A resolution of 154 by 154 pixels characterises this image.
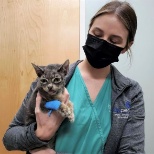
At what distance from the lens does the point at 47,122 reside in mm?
1101

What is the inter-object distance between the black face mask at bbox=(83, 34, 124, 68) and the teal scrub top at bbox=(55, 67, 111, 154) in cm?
15

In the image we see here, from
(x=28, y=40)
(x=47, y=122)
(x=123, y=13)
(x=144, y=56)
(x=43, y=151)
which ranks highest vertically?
(x=123, y=13)

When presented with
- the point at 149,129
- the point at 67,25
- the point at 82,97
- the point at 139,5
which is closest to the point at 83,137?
the point at 82,97

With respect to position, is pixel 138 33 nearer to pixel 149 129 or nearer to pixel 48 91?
pixel 149 129

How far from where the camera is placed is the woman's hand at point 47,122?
3.53ft

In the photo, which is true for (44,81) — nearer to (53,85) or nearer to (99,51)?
(53,85)

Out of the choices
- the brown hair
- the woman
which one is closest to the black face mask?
the woman

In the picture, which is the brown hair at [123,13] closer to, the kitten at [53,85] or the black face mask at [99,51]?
the black face mask at [99,51]

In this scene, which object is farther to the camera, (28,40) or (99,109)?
(28,40)

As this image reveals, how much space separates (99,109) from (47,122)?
25cm

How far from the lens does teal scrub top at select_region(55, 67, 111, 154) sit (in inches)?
43.8

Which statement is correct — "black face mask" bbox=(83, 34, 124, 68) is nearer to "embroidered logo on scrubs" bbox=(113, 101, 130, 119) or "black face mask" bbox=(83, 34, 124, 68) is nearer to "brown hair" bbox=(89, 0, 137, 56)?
"brown hair" bbox=(89, 0, 137, 56)

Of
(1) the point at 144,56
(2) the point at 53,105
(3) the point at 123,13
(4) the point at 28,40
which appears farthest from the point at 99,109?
(4) the point at 28,40

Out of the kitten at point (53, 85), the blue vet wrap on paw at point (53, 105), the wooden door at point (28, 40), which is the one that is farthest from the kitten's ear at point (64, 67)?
the wooden door at point (28, 40)
